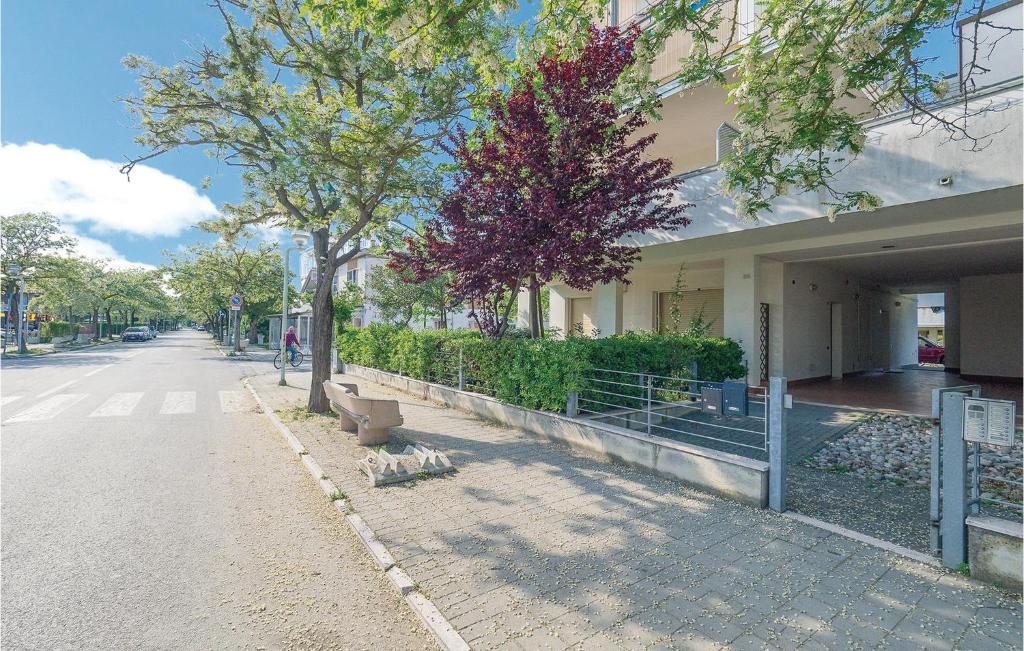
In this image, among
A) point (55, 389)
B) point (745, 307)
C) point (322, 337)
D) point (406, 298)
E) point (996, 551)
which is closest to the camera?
point (996, 551)

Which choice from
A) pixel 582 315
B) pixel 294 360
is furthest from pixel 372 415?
pixel 294 360

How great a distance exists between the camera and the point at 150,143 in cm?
841

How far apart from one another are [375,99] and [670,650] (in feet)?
29.9

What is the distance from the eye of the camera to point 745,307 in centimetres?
1103

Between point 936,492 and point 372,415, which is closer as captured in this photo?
point 936,492

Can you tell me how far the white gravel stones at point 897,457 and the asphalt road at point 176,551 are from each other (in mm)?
5563

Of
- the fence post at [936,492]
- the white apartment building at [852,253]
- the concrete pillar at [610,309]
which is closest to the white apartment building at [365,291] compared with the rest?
the concrete pillar at [610,309]

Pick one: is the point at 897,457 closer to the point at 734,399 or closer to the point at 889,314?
the point at 734,399

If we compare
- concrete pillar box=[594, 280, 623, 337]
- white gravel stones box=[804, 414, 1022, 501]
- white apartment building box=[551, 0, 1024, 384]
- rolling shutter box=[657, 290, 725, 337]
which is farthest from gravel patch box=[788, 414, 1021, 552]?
concrete pillar box=[594, 280, 623, 337]

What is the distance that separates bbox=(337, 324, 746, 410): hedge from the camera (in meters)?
7.04

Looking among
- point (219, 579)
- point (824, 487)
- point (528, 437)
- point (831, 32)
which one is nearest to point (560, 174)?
point (831, 32)

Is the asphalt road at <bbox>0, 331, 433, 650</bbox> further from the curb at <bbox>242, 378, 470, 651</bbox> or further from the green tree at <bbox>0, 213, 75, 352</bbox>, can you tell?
the green tree at <bbox>0, 213, 75, 352</bbox>

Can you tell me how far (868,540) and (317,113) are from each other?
27.3 feet

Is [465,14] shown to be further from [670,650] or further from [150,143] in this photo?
[150,143]
